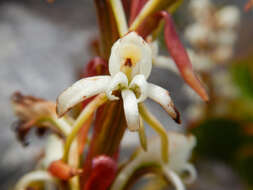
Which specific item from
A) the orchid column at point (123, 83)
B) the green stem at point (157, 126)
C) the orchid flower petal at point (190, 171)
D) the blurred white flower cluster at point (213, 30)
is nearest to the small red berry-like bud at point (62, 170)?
the orchid column at point (123, 83)

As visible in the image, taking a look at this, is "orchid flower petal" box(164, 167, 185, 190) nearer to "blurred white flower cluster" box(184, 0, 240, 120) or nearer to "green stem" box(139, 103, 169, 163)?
"green stem" box(139, 103, 169, 163)

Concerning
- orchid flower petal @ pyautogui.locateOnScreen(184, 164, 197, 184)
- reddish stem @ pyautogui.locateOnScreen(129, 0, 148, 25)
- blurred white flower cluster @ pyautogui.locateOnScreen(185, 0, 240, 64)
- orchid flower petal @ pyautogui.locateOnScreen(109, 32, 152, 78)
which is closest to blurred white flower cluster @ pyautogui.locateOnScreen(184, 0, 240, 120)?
blurred white flower cluster @ pyautogui.locateOnScreen(185, 0, 240, 64)

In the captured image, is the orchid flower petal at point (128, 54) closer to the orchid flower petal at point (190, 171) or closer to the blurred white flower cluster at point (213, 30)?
the orchid flower petal at point (190, 171)

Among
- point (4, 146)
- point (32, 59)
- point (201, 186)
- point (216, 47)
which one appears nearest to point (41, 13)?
point (32, 59)

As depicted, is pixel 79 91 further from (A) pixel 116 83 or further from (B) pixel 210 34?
(B) pixel 210 34

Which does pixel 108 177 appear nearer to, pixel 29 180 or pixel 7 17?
pixel 29 180
